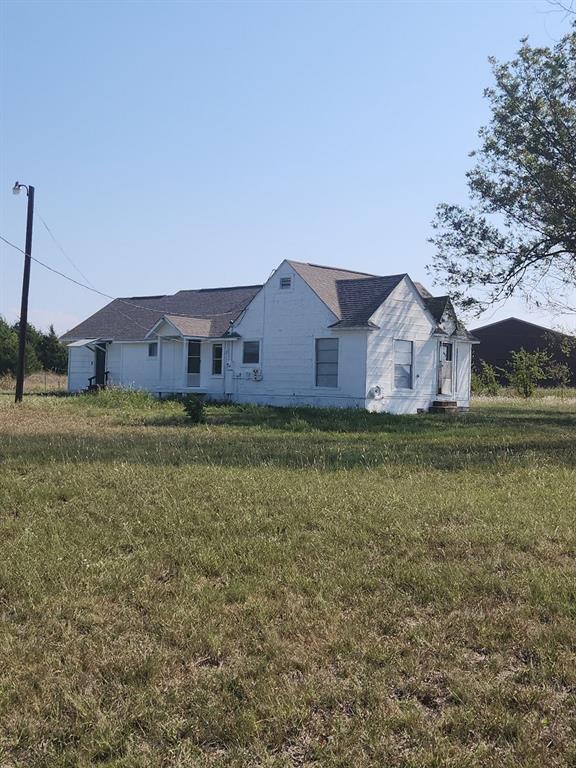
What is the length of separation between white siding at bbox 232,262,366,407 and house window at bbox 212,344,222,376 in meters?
1.41

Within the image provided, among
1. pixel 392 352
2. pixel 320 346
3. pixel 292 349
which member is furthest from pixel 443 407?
pixel 292 349

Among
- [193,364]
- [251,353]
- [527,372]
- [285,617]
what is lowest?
[285,617]

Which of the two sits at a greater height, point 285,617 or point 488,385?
point 488,385

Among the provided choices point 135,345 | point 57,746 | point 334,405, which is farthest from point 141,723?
point 135,345

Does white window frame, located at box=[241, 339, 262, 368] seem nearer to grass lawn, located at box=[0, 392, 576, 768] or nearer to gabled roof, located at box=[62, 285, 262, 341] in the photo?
gabled roof, located at box=[62, 285, 262, 341]

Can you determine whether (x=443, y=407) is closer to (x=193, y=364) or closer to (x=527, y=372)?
(x=193, y=364)

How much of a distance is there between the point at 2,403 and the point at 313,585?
20.9 meters

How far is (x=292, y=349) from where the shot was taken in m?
26.5

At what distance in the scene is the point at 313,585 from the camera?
19.2 feet

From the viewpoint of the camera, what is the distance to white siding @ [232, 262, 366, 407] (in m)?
25.0

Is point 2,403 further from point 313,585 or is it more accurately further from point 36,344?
point 36,344

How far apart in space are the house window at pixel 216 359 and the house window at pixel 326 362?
5181mm

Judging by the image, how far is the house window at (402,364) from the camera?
26016 mm

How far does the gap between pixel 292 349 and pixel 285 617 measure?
69.9ft
